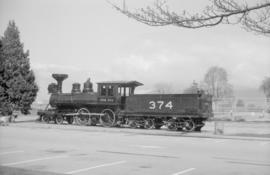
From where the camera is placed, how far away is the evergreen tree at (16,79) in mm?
25133

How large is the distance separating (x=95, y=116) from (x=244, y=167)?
16.9 m

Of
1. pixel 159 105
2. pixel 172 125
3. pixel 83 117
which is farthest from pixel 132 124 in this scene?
pixel 83 117

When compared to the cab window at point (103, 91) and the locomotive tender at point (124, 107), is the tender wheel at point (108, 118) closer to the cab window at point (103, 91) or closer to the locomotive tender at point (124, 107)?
the locomotive tender at point (124, 107)

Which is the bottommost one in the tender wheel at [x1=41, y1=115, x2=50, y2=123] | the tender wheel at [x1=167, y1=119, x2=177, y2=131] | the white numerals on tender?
the tender wheel at [x1=167, y1=119, x2=177, y2=131]

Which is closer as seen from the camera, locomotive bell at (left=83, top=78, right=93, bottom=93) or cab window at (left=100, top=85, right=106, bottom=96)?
cab window at (left=100, top=85, right=106, bottom=96)

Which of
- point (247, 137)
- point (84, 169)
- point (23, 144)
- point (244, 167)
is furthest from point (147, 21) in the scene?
point (247, 137)

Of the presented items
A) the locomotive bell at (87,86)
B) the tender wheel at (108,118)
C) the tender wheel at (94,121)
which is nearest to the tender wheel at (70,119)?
the tender wheel at (94,121)

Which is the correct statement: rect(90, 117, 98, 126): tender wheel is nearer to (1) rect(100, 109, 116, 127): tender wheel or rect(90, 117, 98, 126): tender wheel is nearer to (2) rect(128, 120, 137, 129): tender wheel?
(1) rect(100, 109, 116, 127): tender wheel

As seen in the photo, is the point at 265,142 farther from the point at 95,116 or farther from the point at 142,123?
the point at 95,116

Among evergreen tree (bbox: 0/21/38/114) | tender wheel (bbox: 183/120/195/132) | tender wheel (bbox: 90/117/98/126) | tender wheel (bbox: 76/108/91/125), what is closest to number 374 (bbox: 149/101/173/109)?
tender wheel (bbox: 183/120/195/132)

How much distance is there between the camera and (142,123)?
23.9 metres

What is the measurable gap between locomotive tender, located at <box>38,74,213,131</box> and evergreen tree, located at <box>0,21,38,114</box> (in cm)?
146

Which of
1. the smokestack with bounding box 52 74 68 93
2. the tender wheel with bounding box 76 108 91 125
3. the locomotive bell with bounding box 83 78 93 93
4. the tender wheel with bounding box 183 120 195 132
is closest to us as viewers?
the tender wheel with bounding box 183 120 195 132

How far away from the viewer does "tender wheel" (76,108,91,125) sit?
26.1m
